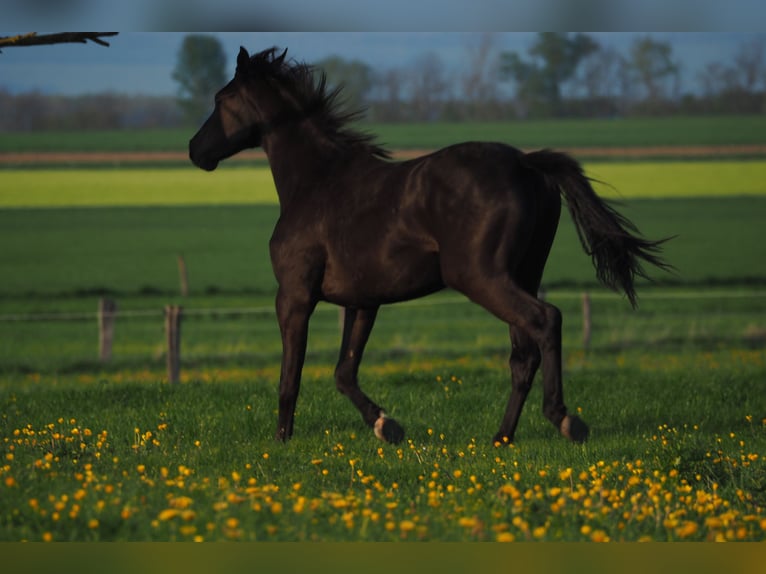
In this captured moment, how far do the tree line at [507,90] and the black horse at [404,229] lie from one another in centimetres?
4418

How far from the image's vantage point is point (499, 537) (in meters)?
5.57

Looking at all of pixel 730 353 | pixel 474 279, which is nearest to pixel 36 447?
pixel 474 279

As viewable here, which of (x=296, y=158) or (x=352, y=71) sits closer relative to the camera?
(x=296, y=158)

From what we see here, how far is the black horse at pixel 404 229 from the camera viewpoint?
8.36 m

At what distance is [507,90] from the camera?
6216cm

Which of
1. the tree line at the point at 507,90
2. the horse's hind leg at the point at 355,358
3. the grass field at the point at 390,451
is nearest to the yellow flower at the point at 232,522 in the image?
the grass field at the point at 390,451

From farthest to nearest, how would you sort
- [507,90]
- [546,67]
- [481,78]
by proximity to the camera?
[507,90], [481,78], [546,67]

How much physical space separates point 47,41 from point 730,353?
57.6ft

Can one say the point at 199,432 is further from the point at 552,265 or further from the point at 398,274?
the point at 552,265

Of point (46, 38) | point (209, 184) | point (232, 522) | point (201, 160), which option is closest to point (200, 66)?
point (209, 184)

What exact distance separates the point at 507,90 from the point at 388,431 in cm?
5461

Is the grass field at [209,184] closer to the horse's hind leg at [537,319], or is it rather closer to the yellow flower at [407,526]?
the horse's hind leg at [537,319]

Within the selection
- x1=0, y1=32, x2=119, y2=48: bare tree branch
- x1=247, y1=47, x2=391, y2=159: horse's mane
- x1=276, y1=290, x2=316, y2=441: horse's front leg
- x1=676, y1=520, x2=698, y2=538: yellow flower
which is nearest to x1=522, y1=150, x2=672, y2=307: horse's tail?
x1=247, y1=47, x2=391, y2=159: horse's mane

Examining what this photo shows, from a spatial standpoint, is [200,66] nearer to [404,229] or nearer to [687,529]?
[404,229]
